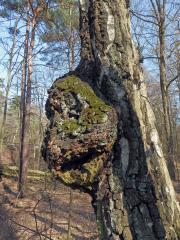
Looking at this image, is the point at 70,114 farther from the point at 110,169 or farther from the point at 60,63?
the point at 60,63

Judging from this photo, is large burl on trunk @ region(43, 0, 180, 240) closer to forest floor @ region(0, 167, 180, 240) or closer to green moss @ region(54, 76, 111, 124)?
green moss @ region(54, 76, 111, 124)

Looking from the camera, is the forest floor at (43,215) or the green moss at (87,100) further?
the forest floor at (43,215)

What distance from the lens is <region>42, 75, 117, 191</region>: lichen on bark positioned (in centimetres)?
189

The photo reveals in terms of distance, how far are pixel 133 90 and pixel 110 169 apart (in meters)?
0.49

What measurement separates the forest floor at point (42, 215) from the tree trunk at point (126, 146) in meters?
3.11

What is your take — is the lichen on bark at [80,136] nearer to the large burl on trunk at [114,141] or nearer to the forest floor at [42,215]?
the large burl on trunk at [114,141]

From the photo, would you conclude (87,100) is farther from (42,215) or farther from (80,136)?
(42,215)

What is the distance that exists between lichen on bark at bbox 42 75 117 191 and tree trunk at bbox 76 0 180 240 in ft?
0.23

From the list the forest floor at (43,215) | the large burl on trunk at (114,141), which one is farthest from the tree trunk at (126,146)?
the forest floor at (43,215)

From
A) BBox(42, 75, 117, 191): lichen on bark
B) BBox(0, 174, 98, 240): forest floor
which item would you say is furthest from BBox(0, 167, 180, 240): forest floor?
BBox(42, 75, 117, 191): lichen on bark

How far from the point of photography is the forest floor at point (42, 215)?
7094 millimetres

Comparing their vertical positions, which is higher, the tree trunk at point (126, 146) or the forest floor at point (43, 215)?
the tree trunk at point (126, 146)

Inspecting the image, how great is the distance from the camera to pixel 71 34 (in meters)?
8.80

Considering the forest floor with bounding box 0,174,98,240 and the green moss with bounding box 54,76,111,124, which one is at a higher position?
the green moss with bounding box 54,76,111,124
